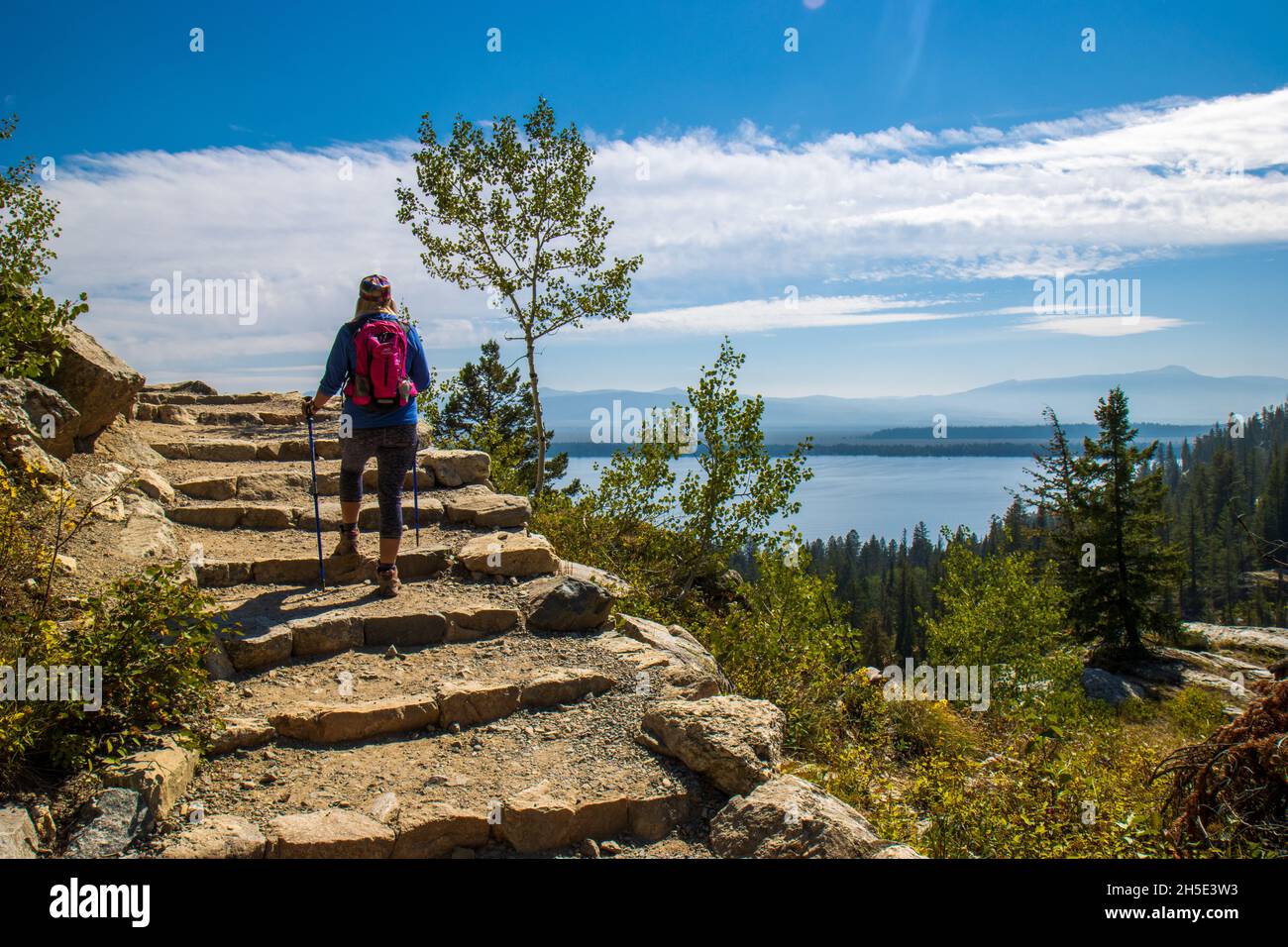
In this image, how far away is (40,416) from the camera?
855 cm

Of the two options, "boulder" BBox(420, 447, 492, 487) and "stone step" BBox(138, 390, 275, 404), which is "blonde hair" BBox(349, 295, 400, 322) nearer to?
"boulder" BBox(420, 447, 492, 487)

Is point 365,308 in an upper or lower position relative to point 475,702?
upper

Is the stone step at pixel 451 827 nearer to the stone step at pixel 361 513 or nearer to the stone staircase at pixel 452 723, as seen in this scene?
the stone staircase at pixel 452 723

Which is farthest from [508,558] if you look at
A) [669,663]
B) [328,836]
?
[328,836]

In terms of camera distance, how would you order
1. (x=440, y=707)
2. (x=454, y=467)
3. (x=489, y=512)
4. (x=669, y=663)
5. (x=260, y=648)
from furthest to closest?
(x=454, y=467)
(x=489, y=512)
(x=669, y=663)
(x=260, y=648)
(x=440, y=707)

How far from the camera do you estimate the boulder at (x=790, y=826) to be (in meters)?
4.62

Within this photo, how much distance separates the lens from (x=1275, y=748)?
563 cm

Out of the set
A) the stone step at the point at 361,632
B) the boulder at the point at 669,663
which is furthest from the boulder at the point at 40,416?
the boulder at the point at 669,663

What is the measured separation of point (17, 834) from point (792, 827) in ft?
13.9

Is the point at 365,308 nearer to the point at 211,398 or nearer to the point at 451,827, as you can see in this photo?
the point at 451,827

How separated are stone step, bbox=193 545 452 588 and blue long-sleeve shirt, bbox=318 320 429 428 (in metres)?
1.63

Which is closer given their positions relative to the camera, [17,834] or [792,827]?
[17,834]
